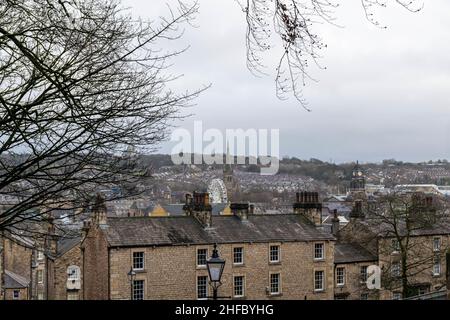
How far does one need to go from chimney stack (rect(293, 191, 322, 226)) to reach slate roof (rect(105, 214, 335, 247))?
448 mm

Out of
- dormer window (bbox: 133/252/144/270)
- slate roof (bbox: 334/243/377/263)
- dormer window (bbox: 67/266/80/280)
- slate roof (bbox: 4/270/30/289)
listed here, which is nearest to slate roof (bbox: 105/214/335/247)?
dormer window (bbox: 133/252/144/270)

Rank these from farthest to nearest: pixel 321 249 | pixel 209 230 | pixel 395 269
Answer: pixel 395 269 → pixel 321 249 → pixel 209 230

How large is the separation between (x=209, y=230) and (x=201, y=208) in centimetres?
126

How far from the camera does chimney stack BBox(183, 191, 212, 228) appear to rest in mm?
34156

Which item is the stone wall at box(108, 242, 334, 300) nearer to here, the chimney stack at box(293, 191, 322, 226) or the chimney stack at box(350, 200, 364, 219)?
the chimney stack at box(293, 191, 322, 226)

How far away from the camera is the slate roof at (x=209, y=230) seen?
3112 cm

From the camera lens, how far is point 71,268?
118 ft

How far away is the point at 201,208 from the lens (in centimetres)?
3422

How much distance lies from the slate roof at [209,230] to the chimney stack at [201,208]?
31 centimetres

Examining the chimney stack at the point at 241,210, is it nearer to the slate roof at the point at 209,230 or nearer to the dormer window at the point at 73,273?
the slate roof at the point at 209,230

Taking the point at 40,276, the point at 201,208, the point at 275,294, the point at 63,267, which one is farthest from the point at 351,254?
the point at 40,276

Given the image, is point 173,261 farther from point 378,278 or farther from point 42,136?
point 42,136

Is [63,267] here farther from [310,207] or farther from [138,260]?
[310,207]
